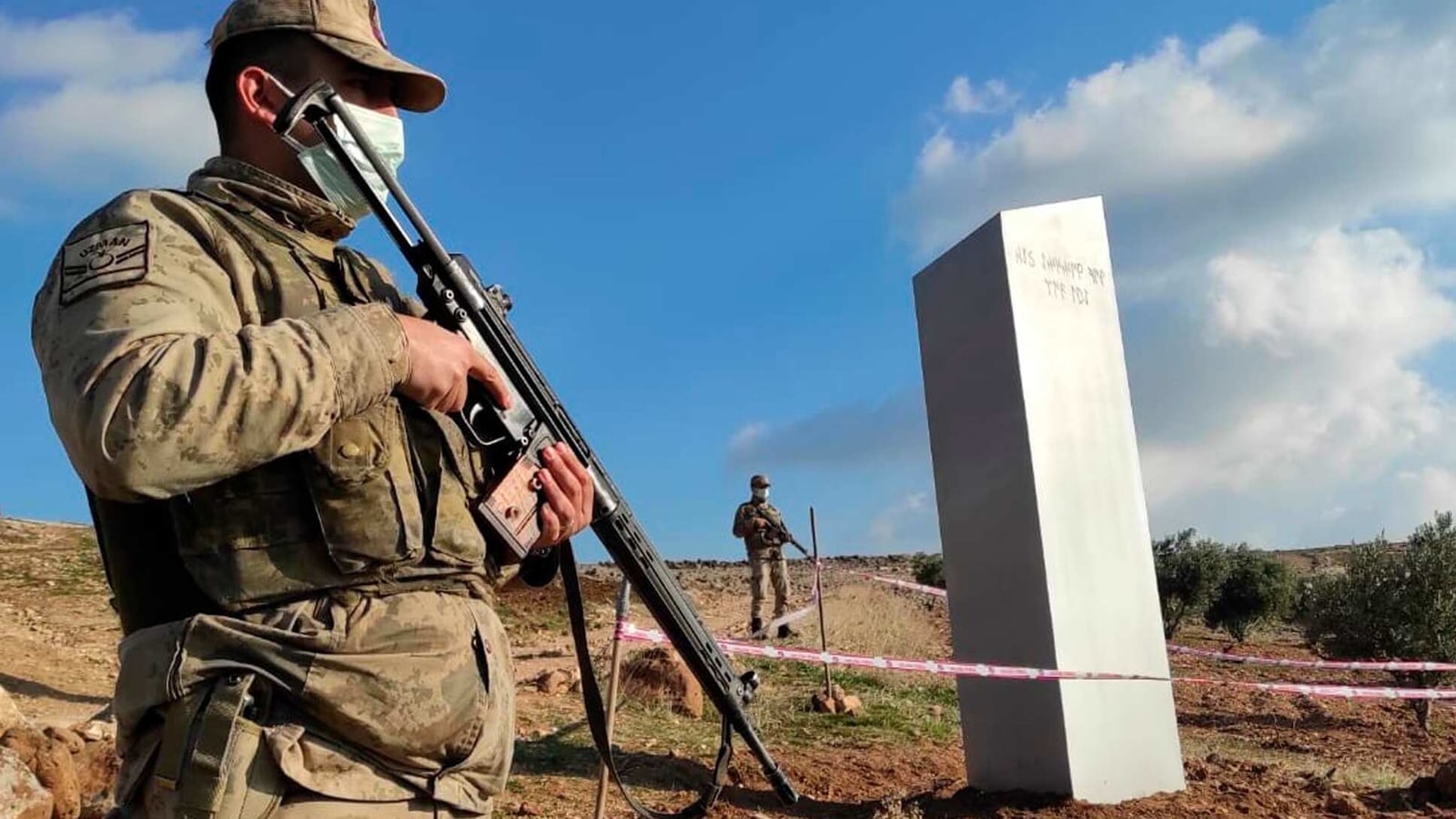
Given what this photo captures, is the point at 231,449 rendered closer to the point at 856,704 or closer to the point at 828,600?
the point at 856,704

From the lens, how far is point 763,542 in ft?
44.7

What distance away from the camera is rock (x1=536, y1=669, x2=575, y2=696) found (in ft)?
27.5

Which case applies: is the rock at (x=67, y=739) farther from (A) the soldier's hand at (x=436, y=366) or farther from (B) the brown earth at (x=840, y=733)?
(A) the soldier's hand at (x=436, y=366)

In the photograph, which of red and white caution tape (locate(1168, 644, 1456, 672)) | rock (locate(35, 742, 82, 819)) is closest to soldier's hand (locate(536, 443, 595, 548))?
rock (locate(35, 742, 82, 819))

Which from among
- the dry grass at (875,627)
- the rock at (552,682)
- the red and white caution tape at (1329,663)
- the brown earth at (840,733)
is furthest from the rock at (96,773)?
the dry grass at (875,627)

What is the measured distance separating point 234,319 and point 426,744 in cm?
68

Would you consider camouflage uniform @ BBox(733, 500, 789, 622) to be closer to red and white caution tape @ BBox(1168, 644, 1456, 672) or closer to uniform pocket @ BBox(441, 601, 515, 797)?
red and white caution tape @ BBox(1168, 644, 1456, 672)

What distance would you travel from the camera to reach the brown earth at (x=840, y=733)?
569 cm

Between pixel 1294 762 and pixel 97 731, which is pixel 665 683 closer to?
pixel 97 731

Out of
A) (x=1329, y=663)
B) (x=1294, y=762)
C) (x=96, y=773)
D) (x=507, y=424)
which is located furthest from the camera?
(x=1294, y=762)

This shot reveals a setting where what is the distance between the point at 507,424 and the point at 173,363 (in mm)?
672

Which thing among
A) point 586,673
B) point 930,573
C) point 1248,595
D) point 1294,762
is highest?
point 930,573

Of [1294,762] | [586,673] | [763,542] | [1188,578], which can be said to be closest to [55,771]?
[586,673]

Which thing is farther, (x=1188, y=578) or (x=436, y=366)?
(x=1188, y=578)
